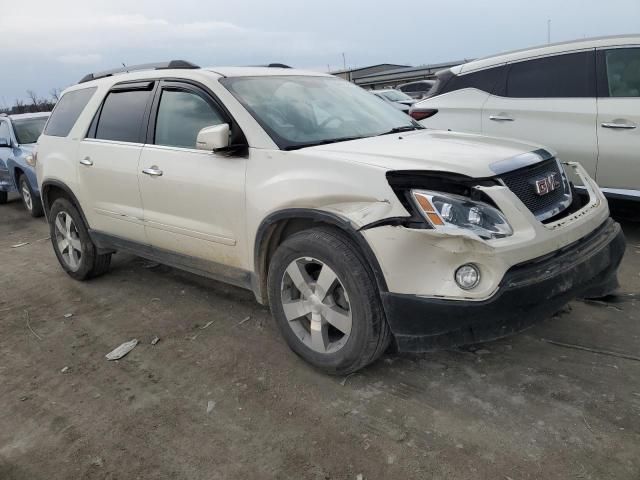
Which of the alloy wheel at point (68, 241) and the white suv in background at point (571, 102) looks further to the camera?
the alloy wheel at point (68, 241)

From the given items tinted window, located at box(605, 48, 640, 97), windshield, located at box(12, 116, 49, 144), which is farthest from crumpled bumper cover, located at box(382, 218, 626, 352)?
windshield, located at box(12, 116, 49, 144)

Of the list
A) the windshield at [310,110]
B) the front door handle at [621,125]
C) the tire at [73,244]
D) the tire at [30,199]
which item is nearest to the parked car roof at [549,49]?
the front door handle at [621,125]

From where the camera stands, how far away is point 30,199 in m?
8.76

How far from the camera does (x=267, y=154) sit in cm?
317

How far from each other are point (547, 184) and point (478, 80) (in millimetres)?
3021

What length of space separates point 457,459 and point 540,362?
101 cm

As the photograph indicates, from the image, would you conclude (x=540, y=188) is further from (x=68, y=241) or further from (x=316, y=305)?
(x=68, y=241)

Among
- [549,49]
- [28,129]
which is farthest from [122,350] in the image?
[28,129]

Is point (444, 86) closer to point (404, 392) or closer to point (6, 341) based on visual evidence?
point (404, 392)

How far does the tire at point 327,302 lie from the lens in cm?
275

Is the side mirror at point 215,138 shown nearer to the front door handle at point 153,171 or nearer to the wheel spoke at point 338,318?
the front door handle at point 153,171

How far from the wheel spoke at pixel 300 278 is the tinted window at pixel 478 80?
354 centimetres

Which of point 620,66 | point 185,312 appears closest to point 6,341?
point 185,312

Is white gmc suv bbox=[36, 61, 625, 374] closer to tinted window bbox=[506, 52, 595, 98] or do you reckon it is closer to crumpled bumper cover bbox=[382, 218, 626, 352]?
crumpled bumper cover bbox=[382, 218, 626, 352]
